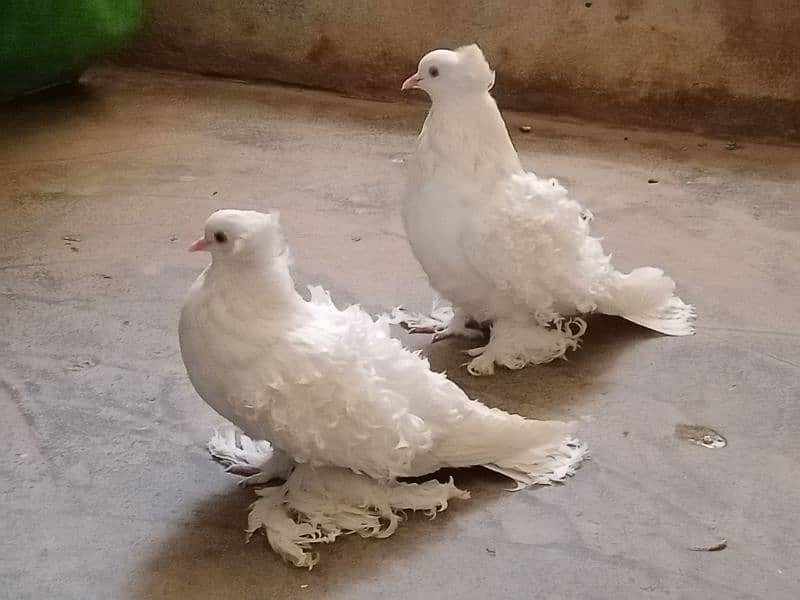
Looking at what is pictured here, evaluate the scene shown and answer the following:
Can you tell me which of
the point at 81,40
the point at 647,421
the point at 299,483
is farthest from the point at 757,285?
the point at 81,40

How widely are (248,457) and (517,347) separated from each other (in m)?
0.59

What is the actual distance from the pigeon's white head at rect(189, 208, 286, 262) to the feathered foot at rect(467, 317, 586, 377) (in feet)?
2.07

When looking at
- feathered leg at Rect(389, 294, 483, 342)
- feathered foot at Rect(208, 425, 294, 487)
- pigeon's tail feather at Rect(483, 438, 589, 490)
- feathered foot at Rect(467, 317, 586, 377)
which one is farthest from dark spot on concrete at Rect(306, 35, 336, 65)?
pigeon's tail feather at Rect(483, 438, 589, 490)

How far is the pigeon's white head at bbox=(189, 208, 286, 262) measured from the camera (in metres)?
1.50

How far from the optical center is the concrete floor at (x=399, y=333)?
152 centimetres

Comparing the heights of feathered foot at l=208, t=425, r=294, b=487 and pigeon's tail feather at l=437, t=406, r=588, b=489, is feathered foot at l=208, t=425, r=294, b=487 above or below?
below

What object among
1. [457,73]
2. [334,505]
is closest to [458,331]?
[457,73]

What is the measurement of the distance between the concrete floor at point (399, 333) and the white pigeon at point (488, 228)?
11cm

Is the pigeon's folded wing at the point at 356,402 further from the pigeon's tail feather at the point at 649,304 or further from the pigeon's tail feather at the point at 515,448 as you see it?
the pigeon's tail feather at the point at 649,304

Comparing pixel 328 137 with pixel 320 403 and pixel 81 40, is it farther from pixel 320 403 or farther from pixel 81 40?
pixel 320 403

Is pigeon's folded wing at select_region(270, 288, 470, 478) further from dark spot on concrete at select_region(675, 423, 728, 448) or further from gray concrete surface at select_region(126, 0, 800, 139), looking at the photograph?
gray concrete surface at select_region(126, 0, 800, 139)

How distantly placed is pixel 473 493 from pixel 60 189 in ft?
5.49

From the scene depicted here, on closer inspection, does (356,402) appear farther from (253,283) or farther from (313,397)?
(253,283)

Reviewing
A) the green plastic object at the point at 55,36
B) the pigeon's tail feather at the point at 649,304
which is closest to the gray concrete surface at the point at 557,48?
the green plastic object at the point at 55,36
